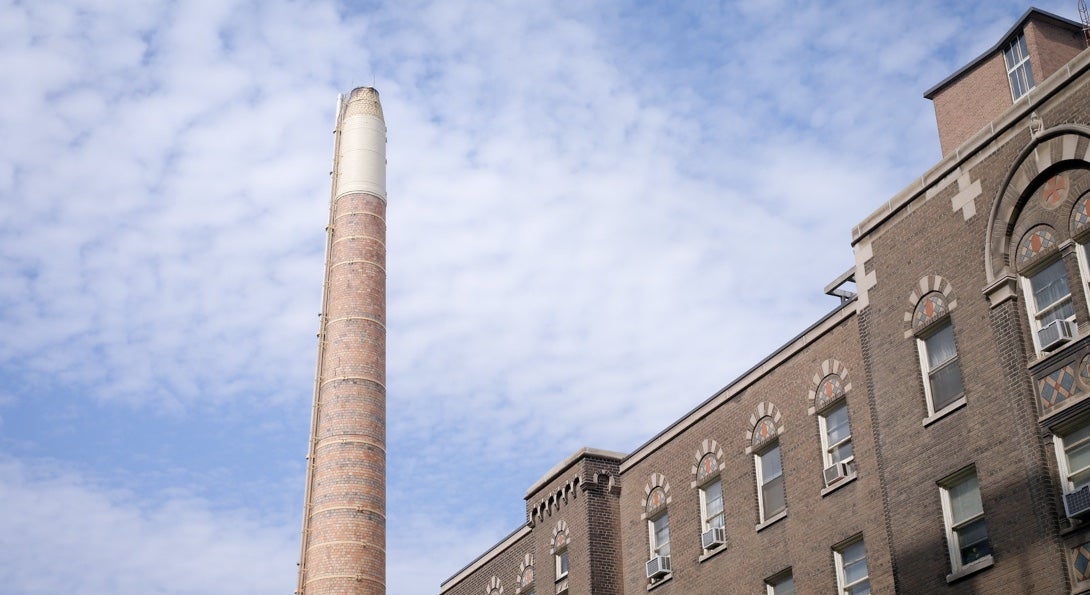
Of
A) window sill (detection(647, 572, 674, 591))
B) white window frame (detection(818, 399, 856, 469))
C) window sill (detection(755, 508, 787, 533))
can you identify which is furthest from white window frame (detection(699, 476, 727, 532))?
white window frame (detection(818, 399, 856, 469))

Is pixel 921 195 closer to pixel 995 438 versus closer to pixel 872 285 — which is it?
pixel 872 285

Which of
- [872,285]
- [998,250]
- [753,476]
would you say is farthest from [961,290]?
[753,476]

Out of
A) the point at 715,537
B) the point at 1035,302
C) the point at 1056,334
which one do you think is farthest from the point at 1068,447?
the point at 715,537

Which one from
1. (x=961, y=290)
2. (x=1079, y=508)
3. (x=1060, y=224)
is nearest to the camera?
(x=1079, y=508)

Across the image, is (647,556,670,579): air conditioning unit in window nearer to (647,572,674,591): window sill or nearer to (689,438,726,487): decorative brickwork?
(647,572,674,591): window sill

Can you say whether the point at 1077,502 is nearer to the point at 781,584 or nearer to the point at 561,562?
the point at 781,584

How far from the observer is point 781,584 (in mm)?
30609

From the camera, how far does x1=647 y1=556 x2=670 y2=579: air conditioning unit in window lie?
113 ft

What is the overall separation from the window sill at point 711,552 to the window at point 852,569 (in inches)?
164

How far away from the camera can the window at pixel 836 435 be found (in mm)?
29438

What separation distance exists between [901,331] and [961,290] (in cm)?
186

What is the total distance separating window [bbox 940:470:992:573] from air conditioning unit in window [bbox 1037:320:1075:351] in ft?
9.29

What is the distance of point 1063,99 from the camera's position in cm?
2420

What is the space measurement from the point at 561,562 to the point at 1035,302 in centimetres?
1874
